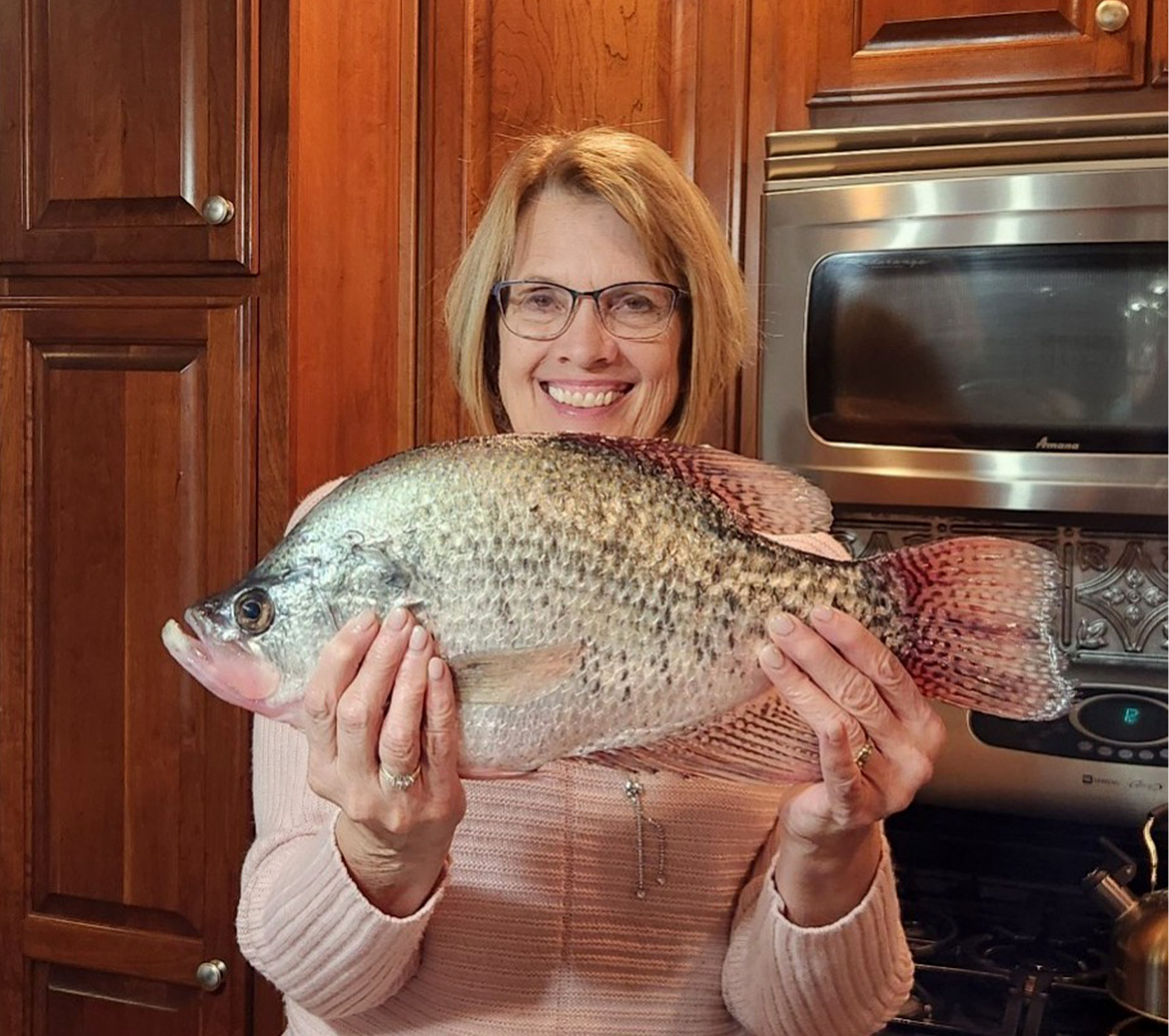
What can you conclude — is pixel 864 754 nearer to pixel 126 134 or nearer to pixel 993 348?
pixel 993 348

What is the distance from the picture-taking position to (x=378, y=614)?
761mm

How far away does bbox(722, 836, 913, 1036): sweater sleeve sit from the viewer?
1.04 meters

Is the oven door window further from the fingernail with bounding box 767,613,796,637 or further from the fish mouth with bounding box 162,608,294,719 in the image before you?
the fish mouth with bounding box 162,608,294,719

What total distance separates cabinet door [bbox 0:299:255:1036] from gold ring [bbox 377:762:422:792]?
2.94 ft

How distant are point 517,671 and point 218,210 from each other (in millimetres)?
1045

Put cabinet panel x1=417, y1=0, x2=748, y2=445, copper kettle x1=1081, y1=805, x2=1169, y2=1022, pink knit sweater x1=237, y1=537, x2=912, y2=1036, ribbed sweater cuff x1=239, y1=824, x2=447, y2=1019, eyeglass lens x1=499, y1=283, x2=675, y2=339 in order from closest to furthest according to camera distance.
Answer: ribbed sweater cuff x1=239, y1=824, x2=447, y2=1019
pink knit sweater x1=237, y1=537, x2=912, y2=1036
eyeglass lens x1=499, y1=283, x2=675, y2=339
copper kettle x1=1081, y1=805, x2=1169, y2=1022
cabinet panel x1=417, y1=0, x2=748, y2=445

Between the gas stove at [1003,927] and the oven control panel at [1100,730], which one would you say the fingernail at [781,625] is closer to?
the gas stove at [1003,927]

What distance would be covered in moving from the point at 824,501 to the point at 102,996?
1394mm

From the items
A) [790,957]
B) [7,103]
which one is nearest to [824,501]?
[790,957]

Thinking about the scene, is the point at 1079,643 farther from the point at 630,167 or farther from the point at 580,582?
the point at 580,582

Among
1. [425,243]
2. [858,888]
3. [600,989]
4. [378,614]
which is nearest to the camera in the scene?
[378,614]

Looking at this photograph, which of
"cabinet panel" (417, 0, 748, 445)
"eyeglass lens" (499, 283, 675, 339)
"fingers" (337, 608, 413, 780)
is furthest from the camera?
"cabinet panel" (417, 0, 748, 445)

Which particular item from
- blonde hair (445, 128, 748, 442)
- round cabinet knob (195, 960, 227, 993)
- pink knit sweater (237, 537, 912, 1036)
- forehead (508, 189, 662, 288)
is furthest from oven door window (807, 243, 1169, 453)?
round cabinet knob (195, 960, 227, 993)

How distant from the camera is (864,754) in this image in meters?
0.84
